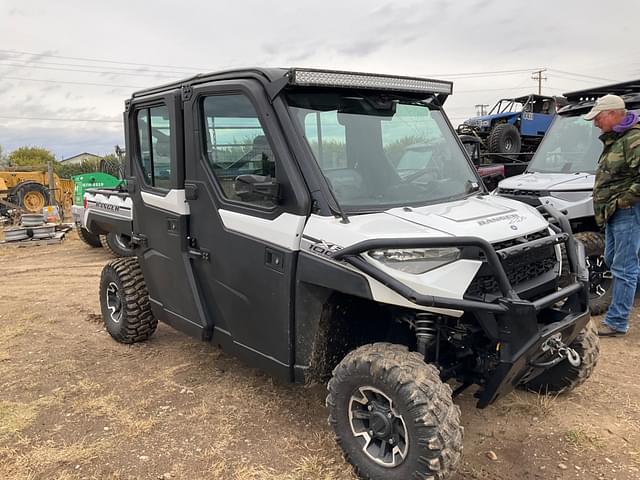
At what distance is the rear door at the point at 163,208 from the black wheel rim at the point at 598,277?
13.6 ft

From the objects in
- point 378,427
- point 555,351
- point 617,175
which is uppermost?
point 617,175

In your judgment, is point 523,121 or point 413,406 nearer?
point 413,406

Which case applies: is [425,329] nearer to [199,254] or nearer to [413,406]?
[413,406]

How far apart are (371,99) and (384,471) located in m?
2.22

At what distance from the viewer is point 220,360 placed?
481cm

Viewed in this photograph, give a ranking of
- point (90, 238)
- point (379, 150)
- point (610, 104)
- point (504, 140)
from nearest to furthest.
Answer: point (379, 150) → point (610, 104) → point (90, 238) → point (504, 140)

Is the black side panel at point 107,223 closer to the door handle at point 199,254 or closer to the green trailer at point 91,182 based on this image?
the door handle at point 199,254

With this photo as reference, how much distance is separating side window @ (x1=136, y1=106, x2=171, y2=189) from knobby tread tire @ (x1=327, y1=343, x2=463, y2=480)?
2137 mm

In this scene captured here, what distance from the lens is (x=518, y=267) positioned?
3.01 metres

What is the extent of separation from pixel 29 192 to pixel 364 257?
16970 mm

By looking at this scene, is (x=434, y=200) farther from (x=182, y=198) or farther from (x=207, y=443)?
(x=207, y=443)

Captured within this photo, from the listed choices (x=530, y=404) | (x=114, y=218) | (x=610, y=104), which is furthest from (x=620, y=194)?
(x=114, y=218)

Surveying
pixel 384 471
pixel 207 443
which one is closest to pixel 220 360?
pixel 207 443

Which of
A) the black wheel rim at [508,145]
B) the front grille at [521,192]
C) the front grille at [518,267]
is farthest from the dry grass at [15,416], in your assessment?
the black wheel rim at [508,145]
